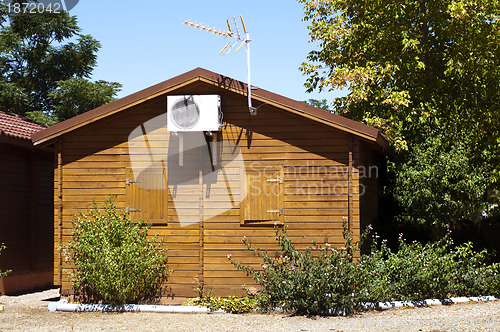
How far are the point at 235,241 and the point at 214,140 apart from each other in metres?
2.07

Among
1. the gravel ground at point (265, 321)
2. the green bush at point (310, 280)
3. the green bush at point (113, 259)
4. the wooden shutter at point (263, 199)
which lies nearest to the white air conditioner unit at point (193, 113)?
the wooden shutter at point (263, 199)

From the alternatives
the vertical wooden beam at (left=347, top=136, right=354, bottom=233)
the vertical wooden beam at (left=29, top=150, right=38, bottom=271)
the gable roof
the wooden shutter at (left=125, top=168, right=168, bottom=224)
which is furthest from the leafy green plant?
the vertical wooden beam at (left=29, top=150, right=38, bottom=271)

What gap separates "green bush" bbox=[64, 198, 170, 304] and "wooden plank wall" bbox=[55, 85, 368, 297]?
0.27m

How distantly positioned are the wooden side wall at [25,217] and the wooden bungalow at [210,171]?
221 cm

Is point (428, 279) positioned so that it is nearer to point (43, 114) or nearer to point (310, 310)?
point (310, 310)

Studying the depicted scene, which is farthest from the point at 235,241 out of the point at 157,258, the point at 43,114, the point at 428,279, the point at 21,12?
the point at 21,12

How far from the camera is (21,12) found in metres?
27.3

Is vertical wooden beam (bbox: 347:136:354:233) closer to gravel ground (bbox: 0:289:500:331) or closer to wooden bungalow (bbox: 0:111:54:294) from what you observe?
gravel ground (bbox: 0:289:500:331)

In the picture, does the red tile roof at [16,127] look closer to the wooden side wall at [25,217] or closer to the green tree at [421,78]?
the wooden side wall at [25,217]

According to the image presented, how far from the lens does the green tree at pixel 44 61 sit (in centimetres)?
2722

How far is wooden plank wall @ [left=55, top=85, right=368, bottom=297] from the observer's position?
1133 centimetres

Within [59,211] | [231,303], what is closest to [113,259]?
[59,211]

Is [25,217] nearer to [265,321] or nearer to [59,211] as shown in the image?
[59,211]

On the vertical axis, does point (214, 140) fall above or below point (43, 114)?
below
